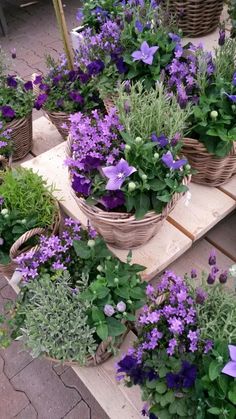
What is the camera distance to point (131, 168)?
3.44 ft

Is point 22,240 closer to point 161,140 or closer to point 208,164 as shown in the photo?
point 161,140

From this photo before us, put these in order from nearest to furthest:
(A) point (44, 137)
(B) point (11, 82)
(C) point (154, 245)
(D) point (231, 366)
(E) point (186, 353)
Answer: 1. (D) point (231, 366)
2. (E) point (186, 353)
3. (C) point (154, 245)
4. (B) point (11, 82)
5. (A) point (44, 137)

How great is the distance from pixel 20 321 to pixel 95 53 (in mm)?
1201

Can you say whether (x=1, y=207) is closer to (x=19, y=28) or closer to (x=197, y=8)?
(x=197, y=8)

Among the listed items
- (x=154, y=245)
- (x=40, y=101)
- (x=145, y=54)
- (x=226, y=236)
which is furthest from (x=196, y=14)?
(x=154, y=245)

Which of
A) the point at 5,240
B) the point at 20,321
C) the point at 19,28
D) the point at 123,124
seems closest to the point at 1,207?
the point at 5,240

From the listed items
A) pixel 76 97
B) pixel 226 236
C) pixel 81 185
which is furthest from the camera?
A: pixel 76 97

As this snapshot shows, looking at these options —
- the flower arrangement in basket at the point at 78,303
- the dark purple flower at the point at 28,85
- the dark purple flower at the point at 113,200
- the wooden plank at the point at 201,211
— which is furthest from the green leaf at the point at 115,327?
the dark purple flower at the point at 28,85

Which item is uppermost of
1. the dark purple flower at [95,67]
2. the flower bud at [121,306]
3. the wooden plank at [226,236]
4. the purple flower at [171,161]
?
the dark purple flower at [95,67]

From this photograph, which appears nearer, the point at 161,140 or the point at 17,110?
the point at 161,140

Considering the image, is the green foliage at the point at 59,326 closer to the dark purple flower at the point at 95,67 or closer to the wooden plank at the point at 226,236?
the wooden plank at the point at 226,236

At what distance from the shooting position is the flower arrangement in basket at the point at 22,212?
140 cm

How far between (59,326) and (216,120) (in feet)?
2.77

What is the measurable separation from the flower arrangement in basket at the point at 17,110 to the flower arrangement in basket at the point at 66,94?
0.06 metres
